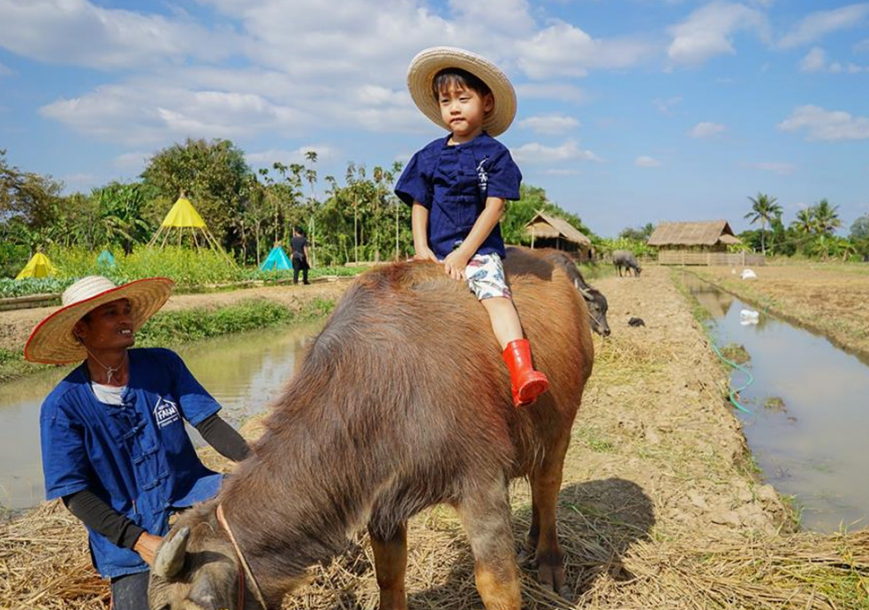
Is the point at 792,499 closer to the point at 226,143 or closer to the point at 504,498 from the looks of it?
the point at 504,498

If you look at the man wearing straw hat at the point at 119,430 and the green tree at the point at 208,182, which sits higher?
the green tree at the point at 208,182

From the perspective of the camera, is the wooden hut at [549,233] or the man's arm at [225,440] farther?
the wooden hut at [549,233]

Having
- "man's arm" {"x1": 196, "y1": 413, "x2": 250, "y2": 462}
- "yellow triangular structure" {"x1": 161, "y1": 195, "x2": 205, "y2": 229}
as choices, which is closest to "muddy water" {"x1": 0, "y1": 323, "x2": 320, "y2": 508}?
"man's arm" {"x1": 196, "y1": 413, "x2": 250, "y2": 462}

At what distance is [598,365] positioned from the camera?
907 cm

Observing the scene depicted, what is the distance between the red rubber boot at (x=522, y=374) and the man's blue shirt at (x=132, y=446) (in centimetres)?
137

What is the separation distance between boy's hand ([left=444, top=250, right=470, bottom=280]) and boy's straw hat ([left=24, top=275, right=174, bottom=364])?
1.29 meters

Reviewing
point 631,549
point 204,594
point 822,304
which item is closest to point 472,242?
point 204,594

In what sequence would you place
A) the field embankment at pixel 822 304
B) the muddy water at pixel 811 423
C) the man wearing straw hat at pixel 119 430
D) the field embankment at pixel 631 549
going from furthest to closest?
the field embankment at pixel 822 304 < the muddy water at pixel 811 423 < the field embankment at pixel 631 549 < the man wearing straw hat at pixel 119 430

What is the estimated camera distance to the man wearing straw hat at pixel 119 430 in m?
2.52

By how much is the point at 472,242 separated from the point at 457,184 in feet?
1.02

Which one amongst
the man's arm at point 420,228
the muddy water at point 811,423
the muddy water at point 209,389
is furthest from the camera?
the muddy water at point 811,423

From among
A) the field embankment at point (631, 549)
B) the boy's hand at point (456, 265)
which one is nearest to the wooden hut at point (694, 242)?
the field embankment at point (631, 549)

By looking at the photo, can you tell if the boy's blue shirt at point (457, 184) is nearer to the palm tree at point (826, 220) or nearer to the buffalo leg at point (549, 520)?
the buffalo leg at point (549, 520)

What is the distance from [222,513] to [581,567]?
2.33m
